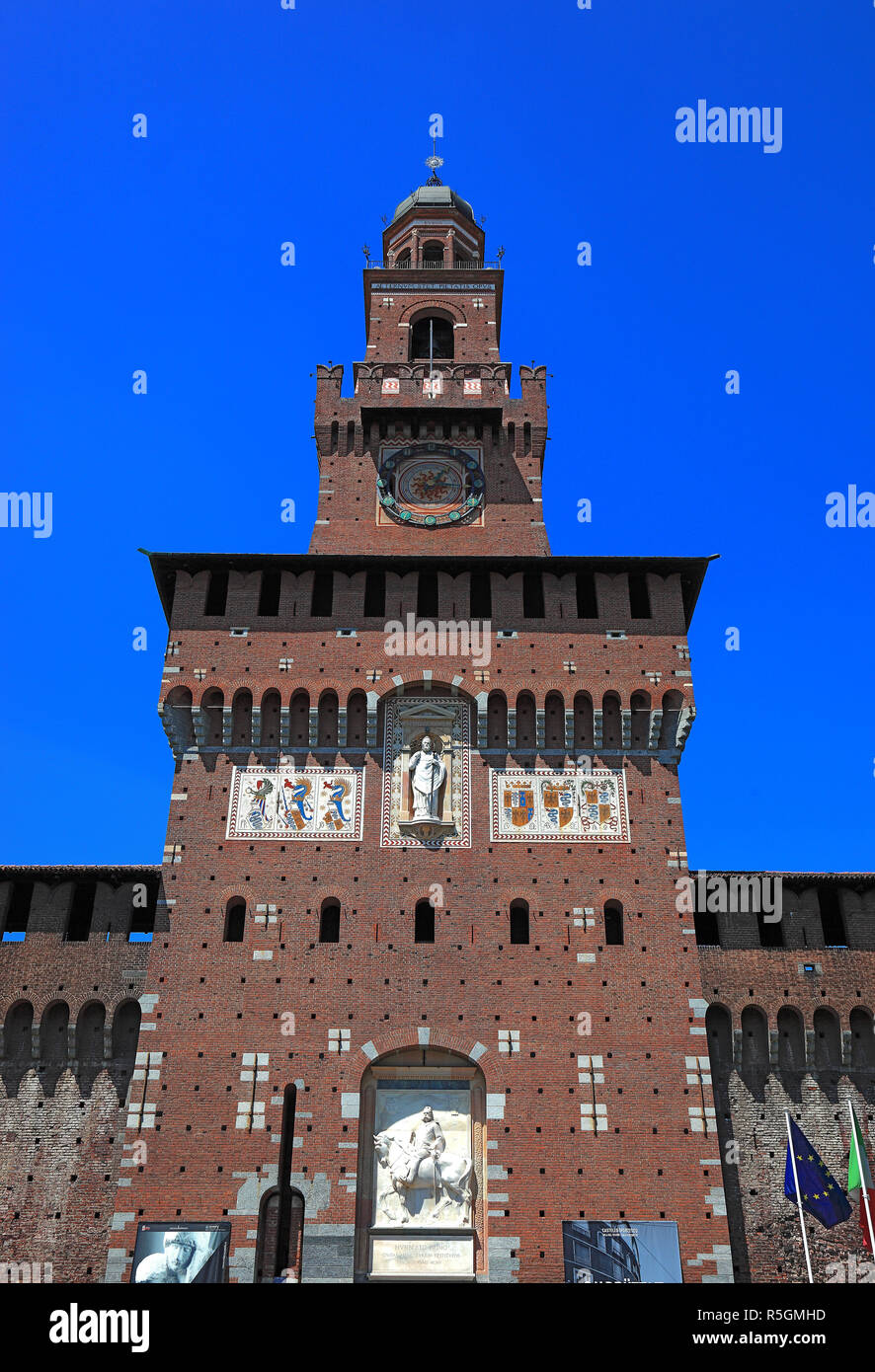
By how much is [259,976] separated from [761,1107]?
11.9 m

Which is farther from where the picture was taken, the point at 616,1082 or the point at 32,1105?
the point at 32,1105

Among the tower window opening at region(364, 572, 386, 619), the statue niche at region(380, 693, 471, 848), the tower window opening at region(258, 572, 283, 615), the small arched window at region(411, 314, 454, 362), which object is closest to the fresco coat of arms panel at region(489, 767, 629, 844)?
the statue niche at region(380, 693, 471, 848)

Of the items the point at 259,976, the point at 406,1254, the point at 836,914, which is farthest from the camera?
the point at 836,914

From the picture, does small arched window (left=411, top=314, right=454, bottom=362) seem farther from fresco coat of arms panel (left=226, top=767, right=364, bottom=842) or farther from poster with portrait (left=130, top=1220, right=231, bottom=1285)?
poster with portrait (left=130, top=1220, right=231, bottom=1285)

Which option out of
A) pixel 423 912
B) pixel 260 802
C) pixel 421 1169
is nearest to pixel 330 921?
pixel 423 912

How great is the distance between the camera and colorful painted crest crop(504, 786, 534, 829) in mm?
27688

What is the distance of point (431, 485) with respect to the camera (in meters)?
33.6

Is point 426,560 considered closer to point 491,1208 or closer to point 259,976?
point 259,976

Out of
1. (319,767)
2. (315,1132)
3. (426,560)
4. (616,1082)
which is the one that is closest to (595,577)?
(426,560)

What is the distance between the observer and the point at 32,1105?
27406 millimetres

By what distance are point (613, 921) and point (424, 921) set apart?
4.23 meters

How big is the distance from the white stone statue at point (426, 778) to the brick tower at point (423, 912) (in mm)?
84

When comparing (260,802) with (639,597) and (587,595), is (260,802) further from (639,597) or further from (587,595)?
(639,597)

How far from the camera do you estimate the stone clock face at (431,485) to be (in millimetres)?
32969
